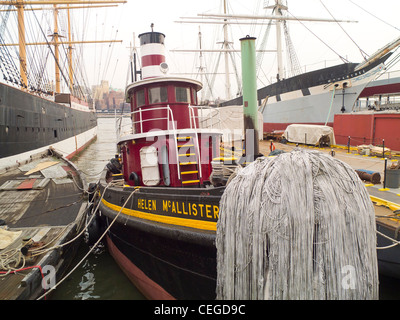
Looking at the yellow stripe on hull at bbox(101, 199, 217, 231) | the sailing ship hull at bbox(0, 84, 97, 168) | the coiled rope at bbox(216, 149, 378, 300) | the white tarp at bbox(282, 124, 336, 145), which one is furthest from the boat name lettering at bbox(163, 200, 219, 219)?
the sailing ship hull at bbox(0, 84, 97, 168)

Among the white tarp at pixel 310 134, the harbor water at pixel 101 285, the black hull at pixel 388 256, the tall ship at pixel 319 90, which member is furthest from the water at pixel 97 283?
the tall ship at pixel 319 90

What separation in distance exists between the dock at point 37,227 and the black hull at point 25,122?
2197 millimetres

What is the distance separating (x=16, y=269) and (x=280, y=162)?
504 cm

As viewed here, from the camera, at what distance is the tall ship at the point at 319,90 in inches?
696

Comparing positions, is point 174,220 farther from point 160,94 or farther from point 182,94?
point 182,94

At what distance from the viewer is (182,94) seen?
279 inches

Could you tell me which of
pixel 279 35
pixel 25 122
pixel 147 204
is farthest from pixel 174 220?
pixel 279 35

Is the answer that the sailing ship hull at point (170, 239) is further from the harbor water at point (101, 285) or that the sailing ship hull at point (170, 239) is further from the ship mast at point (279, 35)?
the ship mast at point (279, 35)

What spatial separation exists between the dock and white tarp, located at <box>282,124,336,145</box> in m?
11.1

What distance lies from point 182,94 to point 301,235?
5.20 m

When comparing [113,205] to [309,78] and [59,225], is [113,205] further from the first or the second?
[309,78]

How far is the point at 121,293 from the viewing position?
615cm

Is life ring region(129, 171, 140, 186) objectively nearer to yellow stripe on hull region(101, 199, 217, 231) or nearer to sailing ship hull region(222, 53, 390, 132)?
yellow stripe on hull region(101, 199, 217, 231)

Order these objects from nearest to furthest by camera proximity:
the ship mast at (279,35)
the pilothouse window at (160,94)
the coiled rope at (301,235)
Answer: the coiled rope at (301,235) → the pilothouse window at (160,94) → the ship mast at (279,35)
